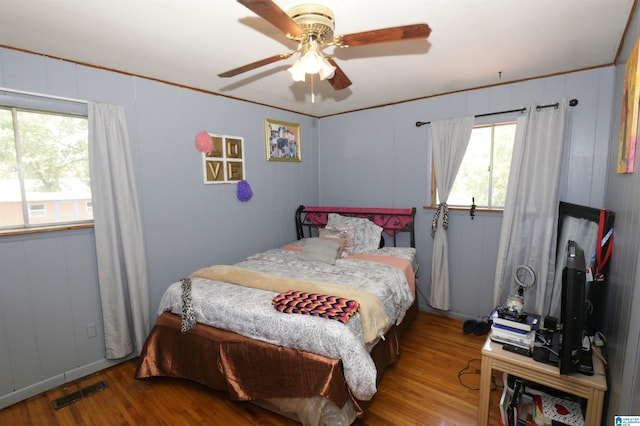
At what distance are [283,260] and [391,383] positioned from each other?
146 cm

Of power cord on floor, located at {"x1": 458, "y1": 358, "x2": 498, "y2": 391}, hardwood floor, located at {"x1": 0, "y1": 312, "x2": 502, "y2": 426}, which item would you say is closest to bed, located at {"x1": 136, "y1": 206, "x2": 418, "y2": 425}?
hardwood floor, located at {"x1": 0, "y1": 312, "x2": 502, "y2": 426}

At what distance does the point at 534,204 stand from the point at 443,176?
87 cm

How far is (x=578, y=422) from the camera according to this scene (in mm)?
1546

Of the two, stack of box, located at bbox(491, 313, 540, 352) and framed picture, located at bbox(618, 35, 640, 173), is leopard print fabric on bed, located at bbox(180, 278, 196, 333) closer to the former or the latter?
stack of box, located at bbox(491, 313, 540, 352)

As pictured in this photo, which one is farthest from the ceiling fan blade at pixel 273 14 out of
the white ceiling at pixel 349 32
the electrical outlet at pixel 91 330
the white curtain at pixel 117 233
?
the electrical outlet at pixel 91 330

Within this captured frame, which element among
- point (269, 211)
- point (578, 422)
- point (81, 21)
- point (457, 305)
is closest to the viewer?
point (578, 422)

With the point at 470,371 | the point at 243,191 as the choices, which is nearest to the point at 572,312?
the point at 470,371

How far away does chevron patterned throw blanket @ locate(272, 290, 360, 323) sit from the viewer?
5.97 feet

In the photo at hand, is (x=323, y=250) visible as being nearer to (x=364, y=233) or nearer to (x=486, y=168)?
(x=364, y=233)

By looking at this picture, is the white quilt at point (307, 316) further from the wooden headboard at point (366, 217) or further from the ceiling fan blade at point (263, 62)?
the ceiling fan blade at point (263, 62)

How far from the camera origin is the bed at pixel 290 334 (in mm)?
1739

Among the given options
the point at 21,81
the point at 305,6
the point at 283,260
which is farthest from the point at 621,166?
the point at 21,81

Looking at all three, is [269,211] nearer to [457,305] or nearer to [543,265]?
[457,305]

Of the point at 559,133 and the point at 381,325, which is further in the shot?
the point at 559,133
